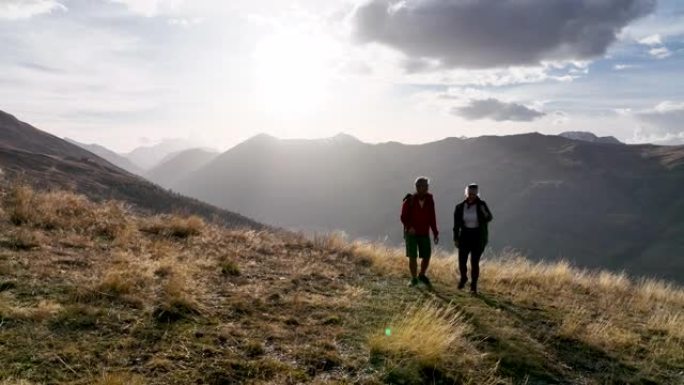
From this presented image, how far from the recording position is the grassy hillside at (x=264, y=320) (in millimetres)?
4996

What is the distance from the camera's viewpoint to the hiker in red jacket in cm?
989

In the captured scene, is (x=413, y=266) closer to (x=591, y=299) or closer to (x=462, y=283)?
(x=462, y=283)

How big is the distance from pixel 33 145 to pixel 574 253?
→ 496ft

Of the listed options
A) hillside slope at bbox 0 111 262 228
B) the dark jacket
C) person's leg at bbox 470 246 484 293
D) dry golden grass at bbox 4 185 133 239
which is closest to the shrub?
dry golden grass at bbox 4 185 133 239

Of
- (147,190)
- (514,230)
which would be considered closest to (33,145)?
(147,190)

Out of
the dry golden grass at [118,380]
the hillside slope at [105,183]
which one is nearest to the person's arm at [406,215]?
the dry golden grass at [118,380]

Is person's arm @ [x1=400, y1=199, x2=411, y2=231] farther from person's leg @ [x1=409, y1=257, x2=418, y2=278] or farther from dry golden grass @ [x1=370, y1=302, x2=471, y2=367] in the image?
dry golden grass @ [x1=370, y1=302, x2=471, y2=367]

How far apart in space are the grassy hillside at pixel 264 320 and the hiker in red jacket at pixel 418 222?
0.67 metres

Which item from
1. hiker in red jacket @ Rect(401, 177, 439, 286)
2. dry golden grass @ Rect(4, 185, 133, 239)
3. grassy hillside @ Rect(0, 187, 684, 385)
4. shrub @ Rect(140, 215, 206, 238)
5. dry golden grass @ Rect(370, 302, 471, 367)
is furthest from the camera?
shrub @ Rect(140, 215, 206, 238)

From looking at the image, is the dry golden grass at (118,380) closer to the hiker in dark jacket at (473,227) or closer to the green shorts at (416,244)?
the green shorts at (416,244)

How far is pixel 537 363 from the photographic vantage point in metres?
6.36

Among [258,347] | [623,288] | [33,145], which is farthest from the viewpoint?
[33,145]

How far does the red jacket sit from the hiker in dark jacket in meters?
0.51

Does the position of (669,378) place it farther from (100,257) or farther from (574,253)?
(574,253)
